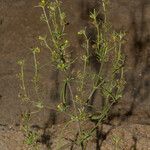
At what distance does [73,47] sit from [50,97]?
778 millimetres

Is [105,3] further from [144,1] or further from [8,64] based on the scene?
[144,1]

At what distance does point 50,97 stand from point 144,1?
1.89 m

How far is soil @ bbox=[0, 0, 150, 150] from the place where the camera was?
3525mm

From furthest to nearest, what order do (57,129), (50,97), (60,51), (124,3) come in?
1. (124,3)
2. (50,97)
3. (57,129)
4. (60,51)

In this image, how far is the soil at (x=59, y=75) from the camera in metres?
3.53

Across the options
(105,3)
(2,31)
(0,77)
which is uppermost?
(105,3)

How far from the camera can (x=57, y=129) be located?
3.60 m

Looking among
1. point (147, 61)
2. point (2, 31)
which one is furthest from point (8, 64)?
point (147, 61)

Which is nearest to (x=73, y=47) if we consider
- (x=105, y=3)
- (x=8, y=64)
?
(x=8, y=64)

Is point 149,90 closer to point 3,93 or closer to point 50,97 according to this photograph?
point 50,97

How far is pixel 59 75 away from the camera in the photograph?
4238mm

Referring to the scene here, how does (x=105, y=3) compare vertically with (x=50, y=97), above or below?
above

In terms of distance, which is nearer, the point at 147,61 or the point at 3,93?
the point at 3,93

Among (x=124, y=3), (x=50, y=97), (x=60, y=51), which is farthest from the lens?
(x=124, y=3)
